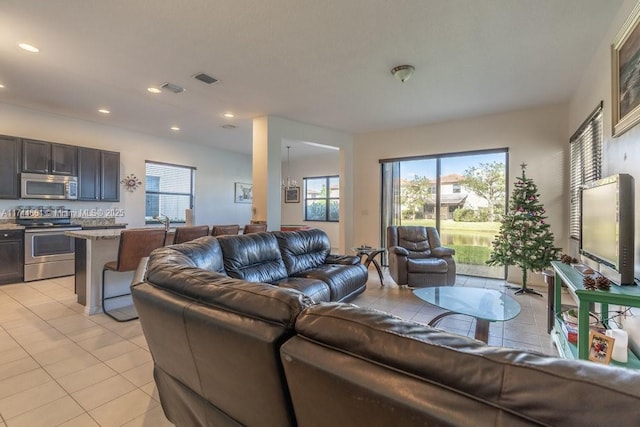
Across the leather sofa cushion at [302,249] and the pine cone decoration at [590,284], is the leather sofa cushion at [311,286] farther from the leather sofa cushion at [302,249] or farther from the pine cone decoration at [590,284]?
the pine cone decoration at [590,284]

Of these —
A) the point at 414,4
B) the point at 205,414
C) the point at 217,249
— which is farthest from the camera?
the point at 217,249

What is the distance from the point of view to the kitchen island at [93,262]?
132 inches

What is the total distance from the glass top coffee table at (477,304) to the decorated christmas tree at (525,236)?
1.85 m

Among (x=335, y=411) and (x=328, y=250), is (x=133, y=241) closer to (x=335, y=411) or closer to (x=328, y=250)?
(x=328, y=250)

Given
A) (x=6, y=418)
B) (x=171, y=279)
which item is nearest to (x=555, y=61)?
(x=171, y=279)

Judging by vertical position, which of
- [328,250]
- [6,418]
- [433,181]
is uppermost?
[433,181]

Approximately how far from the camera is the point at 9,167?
452 centimetres

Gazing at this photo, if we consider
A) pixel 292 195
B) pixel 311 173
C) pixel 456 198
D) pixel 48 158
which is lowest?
pixel 456 198

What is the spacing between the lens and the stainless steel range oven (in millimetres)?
4562

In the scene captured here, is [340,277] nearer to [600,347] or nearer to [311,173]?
[600,347]

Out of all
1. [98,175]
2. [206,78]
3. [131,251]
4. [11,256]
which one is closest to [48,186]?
[98,175]

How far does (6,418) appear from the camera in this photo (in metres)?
1.74

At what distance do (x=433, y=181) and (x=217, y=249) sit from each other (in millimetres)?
4335

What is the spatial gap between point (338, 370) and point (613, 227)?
91.4 inches
